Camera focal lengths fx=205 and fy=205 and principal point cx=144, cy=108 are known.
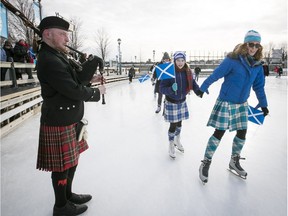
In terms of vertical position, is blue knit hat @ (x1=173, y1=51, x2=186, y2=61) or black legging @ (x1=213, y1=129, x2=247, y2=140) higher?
blue knit hat @ (x1=173, y1=51, x2=186, y2=61)

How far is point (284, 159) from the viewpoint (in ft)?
10.5

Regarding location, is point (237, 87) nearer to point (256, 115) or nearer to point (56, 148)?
point (256, 115)

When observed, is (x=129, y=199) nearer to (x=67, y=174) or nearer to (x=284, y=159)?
(x=67, y=174)

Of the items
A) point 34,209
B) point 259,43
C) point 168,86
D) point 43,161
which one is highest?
point 259,43

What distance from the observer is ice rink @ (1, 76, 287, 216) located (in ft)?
7.00

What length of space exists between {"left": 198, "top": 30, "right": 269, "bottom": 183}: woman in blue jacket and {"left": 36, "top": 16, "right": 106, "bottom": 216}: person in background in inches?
59.1

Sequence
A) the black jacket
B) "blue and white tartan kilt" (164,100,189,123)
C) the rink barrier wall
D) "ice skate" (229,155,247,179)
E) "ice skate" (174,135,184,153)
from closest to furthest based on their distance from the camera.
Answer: the black jacket
"ice skate" (229,155,247,179)
"blue and white tartan kilt" (164,100,189,123)
"ice skate" (174,135,184,153)
the rink barrier wall

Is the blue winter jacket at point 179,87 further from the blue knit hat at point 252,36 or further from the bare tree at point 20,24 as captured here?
the bare tree at point 20,24

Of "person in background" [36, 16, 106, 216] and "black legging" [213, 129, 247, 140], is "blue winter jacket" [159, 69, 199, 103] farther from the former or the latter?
"person in background" [36, 16, 106, 216]

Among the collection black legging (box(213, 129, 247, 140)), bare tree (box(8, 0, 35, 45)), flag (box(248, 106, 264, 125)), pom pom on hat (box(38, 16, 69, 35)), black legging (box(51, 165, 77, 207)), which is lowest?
black legging (box(51, 165, 77, 207))

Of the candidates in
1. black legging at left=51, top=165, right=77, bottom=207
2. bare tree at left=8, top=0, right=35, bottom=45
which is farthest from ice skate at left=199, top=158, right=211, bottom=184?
bare tree at left=8, top=0, right=35, bottom=45

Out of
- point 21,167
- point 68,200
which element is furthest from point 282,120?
point 21,167

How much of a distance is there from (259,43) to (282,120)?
13.9 ft

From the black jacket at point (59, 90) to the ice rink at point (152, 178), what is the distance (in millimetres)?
1049
